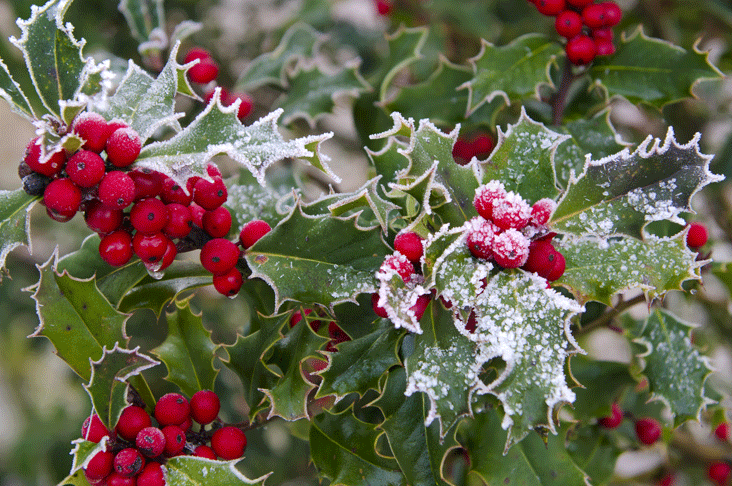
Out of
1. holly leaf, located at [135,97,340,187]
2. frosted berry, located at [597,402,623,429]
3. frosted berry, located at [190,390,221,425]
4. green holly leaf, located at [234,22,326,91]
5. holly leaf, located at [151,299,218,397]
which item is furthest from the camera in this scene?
green holly leaf, located at [234,22,326,91]

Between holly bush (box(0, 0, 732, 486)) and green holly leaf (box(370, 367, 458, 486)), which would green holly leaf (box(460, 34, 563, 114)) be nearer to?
holly bush (box(0, 0, 732, 486))

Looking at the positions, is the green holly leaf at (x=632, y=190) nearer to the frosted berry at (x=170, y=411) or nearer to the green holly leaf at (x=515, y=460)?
the green holly leaf at (x=515, y=460)

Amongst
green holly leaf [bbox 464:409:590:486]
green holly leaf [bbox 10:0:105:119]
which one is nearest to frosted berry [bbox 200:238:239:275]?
green holly leaf [bbox 10:0:105:119]

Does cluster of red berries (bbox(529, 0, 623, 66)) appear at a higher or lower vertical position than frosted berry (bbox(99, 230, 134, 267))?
lower

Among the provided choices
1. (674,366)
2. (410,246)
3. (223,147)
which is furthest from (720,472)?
(223,147)

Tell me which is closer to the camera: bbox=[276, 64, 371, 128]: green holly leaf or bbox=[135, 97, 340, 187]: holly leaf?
bbox=[135, 97, 340, 187]: holly leaf

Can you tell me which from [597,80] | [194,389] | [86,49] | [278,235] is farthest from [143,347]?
[597,80]
